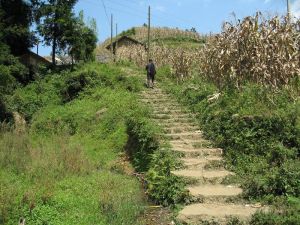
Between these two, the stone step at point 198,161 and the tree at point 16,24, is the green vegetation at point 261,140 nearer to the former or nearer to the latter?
the stone step at point 198,161

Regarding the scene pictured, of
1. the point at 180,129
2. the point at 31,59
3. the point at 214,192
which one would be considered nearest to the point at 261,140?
the point at 214,192

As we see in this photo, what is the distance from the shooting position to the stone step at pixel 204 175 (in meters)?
9.78

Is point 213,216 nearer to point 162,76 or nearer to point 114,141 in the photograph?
point 114,141

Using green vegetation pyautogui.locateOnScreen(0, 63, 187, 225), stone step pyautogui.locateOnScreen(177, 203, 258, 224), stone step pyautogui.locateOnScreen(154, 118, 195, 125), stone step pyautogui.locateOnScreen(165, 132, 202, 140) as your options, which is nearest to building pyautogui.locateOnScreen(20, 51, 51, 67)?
green vegetation pyautogui.locateOnScreen(0, 63, 187, 225)

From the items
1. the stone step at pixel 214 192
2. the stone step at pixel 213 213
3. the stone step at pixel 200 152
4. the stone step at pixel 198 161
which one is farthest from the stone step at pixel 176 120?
the stone step at pixel 213 213

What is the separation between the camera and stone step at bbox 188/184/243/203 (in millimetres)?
8836

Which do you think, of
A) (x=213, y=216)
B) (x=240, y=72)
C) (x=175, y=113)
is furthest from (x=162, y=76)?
(x=213, y=216)

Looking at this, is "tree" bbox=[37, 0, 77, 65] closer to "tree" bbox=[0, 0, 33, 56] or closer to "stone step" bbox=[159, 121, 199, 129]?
"tree" bbox=[0, 0, 33, 56]

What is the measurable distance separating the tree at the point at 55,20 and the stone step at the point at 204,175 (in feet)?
71.7

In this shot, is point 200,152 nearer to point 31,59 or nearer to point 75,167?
point 75,167

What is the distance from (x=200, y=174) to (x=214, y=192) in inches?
40.1

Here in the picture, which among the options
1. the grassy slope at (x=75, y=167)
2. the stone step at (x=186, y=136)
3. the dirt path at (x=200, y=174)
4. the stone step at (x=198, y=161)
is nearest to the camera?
the dirt path at (x=200, y=174)

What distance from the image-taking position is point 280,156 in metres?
10.1

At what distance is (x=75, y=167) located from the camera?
438 inches
